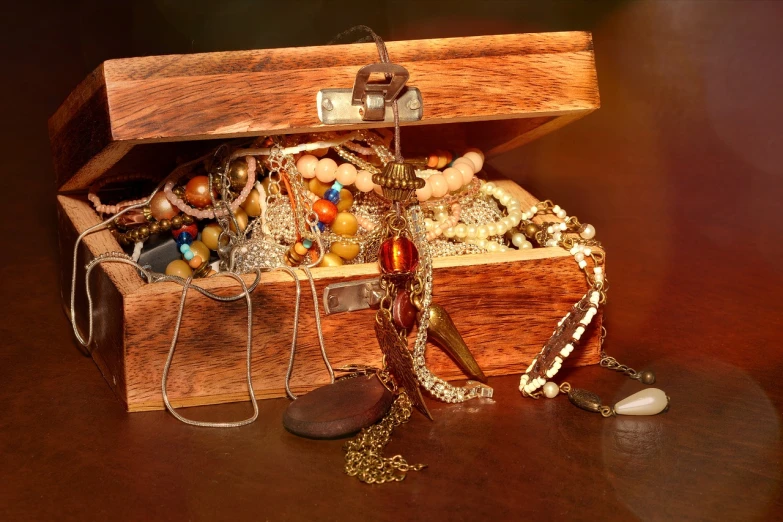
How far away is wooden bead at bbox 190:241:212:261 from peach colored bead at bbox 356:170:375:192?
0.29 m

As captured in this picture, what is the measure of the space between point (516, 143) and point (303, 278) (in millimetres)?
578

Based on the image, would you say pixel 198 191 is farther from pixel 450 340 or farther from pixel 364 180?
pixel 450 340

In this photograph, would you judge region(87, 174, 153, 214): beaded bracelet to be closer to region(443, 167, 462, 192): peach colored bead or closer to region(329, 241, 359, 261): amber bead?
region(329, 241, 359, 261): amber bead

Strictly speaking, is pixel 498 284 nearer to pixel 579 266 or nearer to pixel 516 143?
pixel 579 266

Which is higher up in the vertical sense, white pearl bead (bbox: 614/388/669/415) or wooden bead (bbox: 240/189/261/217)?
wooden bead (bbox: 240/189/261/217)

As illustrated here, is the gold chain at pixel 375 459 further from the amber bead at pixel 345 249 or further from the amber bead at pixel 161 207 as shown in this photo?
the amber bead at pixel 161 207

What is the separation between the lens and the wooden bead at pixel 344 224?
1502 millimetres

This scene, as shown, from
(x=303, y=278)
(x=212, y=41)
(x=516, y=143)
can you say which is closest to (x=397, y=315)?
(x=303, y=278)

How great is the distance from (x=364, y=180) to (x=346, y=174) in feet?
0.10

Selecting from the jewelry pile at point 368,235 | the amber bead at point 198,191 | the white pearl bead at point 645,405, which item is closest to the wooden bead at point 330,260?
the jewelry pile at point 368,235

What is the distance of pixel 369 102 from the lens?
1.28 meters

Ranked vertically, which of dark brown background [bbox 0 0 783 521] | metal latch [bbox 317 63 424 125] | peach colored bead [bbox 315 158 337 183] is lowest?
dark brown background [bbox 0 0 783 521]

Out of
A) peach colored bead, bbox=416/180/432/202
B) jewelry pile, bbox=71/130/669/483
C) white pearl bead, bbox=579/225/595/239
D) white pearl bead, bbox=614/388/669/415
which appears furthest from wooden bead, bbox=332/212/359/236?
white pearl bead, bbox=614/388/669/415

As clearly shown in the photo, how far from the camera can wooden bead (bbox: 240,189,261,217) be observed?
5.04ft
